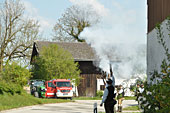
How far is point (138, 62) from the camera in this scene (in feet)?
59.9

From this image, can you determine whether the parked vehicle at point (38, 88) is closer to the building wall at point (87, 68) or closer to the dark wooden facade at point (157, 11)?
the building wall at point (87, 68)

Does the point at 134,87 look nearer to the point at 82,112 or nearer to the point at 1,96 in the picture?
the point at 82,112

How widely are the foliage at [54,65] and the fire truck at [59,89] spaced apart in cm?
440

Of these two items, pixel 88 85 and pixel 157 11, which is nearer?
pixel 157 11

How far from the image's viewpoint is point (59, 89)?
32406 millimetres

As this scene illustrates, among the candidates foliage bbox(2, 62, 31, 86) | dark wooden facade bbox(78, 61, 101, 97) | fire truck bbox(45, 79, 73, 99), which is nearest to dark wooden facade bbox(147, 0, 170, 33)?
foliage bbox(2, 62, 31, 86)

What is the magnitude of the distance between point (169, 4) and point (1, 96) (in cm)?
1375

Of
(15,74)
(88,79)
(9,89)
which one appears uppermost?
(88,79)

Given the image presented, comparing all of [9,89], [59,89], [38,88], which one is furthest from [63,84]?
[9,89]

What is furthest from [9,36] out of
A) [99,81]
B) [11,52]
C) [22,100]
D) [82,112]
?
[82,112]

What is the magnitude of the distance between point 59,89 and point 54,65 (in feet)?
21.1

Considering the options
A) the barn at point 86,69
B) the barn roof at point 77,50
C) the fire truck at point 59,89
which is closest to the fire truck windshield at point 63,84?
the fire truck at point 59,89

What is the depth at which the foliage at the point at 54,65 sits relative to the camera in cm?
3819

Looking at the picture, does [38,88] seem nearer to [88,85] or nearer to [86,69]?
[88,85]
